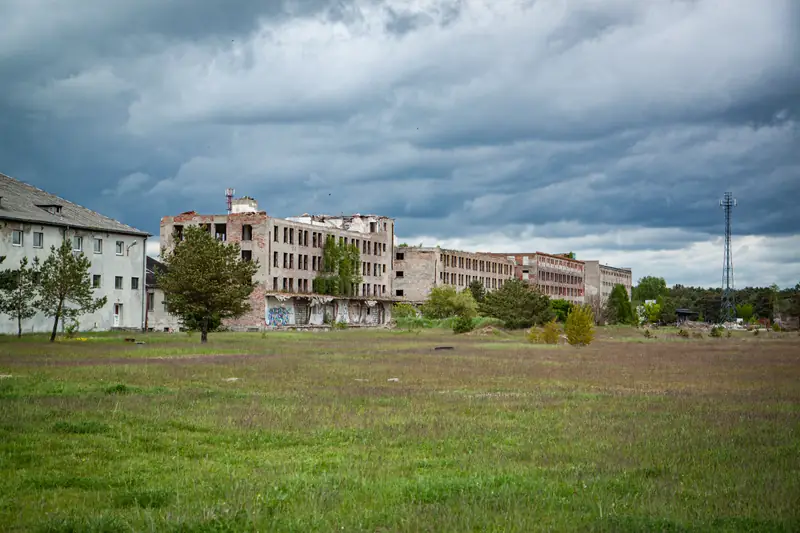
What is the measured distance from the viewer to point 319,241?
427 feet

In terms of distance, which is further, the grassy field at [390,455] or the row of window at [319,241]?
the row of window at [319,241]

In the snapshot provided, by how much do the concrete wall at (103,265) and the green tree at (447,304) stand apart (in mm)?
52002

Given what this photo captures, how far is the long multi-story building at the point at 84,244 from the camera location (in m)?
79.4

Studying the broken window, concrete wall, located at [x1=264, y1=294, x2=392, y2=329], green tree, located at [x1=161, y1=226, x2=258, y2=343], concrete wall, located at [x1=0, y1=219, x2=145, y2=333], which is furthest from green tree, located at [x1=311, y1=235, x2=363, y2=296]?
green tree, located at [x1=161, y1=226, x2=258, y2=343]

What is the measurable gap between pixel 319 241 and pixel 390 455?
4506 inches

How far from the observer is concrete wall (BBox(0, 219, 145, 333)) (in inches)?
3105

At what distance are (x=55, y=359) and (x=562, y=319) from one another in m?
116

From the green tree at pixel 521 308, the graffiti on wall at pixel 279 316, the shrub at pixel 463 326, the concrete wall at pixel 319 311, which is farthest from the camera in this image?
the concrete wall at pixel 319 311

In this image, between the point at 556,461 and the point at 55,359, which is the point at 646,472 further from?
the point at 55,359

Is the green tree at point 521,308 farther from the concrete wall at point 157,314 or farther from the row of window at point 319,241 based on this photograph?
the concrete wall at point 157,314

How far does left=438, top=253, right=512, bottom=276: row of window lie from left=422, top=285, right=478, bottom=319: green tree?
2242 cm

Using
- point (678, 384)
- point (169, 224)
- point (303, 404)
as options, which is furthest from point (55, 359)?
point (169, 224)

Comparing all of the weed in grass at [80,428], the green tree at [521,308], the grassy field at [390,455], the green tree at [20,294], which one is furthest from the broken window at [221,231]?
the weed in grass at [80,428]

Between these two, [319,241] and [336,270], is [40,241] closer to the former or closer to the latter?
[319,241]
